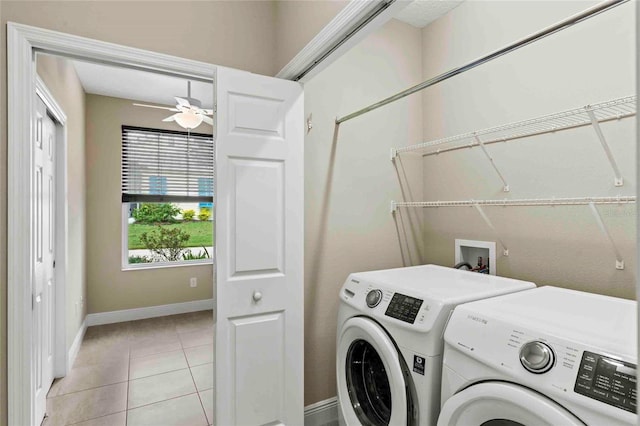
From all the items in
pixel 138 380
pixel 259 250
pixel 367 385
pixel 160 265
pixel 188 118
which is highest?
pixel 188 118

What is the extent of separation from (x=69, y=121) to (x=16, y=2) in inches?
75.3

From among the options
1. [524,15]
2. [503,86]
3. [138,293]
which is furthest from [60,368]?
[524,15]

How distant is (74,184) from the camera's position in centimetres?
324

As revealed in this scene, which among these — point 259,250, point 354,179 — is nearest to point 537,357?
point 259,250

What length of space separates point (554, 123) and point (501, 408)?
1440mm

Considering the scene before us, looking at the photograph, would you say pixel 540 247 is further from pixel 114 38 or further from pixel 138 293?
pixel 138 293

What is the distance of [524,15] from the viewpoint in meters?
1.90

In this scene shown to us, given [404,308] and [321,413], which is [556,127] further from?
[321,413]

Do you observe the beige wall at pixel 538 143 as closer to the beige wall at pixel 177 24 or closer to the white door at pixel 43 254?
the beige wall at pixel 177 24

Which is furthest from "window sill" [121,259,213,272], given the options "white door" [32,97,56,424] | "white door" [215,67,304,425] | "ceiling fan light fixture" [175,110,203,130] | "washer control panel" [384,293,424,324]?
"washer control panel" [384,293,424,324]

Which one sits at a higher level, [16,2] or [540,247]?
[16,2]

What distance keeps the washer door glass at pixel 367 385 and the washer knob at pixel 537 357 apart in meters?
0.72

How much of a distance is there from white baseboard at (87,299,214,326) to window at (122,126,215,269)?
543 mm

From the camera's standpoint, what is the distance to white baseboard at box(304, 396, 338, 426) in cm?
208
